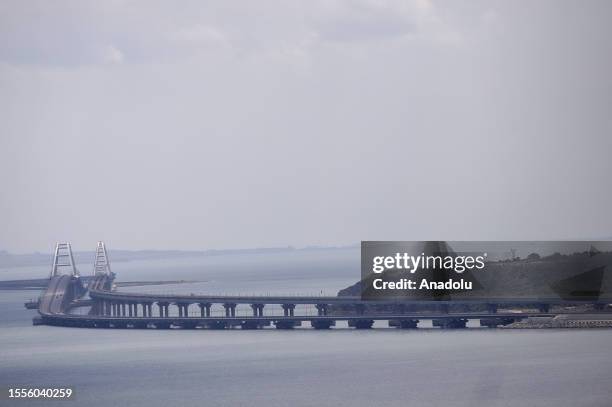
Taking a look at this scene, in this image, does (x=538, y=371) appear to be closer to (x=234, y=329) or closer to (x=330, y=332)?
(x=330, y=332)

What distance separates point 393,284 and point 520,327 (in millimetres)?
10726

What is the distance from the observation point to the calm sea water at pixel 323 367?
4925cm

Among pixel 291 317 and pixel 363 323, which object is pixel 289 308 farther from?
pixel 363 323

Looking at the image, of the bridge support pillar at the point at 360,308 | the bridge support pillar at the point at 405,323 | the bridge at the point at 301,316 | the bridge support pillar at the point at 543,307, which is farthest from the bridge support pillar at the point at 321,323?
the bridge support pillar at the point at 543,307

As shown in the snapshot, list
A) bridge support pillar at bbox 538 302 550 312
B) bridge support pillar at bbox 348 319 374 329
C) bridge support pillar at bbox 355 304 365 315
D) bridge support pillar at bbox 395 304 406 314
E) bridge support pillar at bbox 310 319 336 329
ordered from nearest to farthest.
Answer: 1. bridge support pillar at bbox 348 319 374 329
2. bridge support pillar at bbox 538 302 550 312
3. bridge support pillar at bbox 310 319 336 329
4. bridge support pillar at bbox 395 304 406 314
5. bridge support pillar at bbox 355 304 365 315

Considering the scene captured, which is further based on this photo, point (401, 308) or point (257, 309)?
point (257, 309)

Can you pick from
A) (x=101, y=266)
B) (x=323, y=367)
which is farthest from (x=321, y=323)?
(x=101, y=266)

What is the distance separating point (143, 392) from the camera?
5200 cm

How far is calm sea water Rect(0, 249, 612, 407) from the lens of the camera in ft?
162

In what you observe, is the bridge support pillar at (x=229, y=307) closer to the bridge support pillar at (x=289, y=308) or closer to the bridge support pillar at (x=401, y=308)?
the bridge support pillar at (x=289, y=308)

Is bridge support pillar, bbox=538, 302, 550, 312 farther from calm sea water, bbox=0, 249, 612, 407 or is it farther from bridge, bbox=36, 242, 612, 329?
calm sea water, bbox=0, 249, 612, 407

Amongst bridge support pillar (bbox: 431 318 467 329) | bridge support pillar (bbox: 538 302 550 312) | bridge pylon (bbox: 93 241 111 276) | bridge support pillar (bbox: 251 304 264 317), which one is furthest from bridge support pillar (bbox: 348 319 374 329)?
bridge pylon (bbox: 93 241 111 276)

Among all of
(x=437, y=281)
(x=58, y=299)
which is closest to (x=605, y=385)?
(x=437, y=281)

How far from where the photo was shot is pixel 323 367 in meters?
57.8
